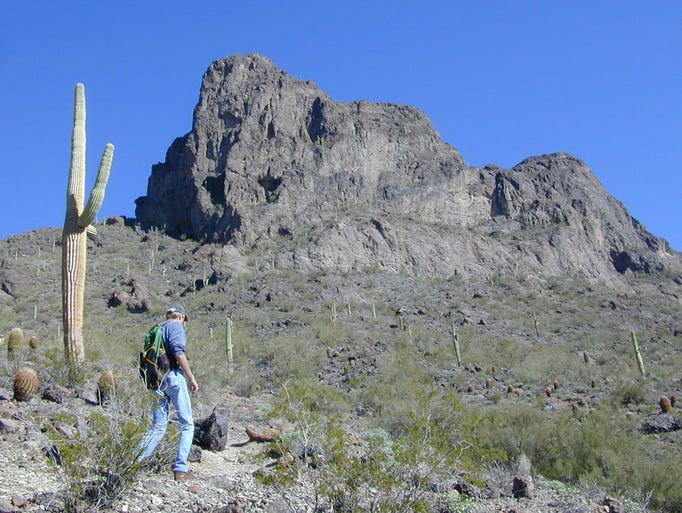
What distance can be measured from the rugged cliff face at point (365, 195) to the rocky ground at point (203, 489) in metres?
42.9

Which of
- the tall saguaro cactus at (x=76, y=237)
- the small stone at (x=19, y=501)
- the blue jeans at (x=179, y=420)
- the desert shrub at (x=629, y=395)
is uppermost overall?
the tall saguaro cactus at (x=76, y=237)

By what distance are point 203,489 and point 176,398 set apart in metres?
0.83

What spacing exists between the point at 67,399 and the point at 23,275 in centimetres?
3648

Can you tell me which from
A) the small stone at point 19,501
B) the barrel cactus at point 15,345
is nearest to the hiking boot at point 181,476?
the small stone at point 19,501

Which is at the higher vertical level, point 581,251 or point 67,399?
point 581,251

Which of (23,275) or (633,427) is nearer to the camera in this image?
(633,427)

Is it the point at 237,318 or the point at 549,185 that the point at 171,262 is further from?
the point at 549,185

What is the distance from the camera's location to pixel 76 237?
38.1 feet

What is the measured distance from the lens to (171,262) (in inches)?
2061

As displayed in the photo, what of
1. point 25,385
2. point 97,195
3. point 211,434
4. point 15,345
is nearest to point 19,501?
point 211,434

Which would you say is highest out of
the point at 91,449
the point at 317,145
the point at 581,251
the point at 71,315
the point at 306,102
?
the point at 306,102

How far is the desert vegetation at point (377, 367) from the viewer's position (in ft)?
18.7

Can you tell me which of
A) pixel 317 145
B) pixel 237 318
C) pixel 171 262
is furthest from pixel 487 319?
pixel 317 145

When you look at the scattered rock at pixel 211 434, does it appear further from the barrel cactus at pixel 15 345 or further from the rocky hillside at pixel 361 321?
the barrel cactus at pixel 15 345
